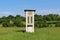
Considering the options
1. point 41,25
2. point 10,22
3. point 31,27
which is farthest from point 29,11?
point 10,22

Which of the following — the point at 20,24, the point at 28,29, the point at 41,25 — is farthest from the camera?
the point at 20,24

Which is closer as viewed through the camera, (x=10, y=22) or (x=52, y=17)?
(x=10, y=22)

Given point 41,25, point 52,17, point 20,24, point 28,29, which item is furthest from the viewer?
point 52,17

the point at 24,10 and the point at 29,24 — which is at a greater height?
the point at 24,10

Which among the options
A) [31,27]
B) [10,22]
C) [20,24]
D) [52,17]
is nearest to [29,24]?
[31,27]

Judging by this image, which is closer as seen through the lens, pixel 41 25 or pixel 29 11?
pixel 29 11

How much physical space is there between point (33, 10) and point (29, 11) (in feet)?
2.03

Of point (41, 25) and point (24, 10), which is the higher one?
point (24, 10)

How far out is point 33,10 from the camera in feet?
72.7

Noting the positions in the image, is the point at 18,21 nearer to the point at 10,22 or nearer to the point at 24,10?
the point at 10,22

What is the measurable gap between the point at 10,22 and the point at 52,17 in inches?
807

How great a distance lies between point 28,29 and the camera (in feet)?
72.5

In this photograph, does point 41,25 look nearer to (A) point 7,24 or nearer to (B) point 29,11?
(A) point 7,24

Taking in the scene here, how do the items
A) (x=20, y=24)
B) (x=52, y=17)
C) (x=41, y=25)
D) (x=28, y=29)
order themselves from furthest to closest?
(x=52, y=17), (x=20, y=24), (x=41, y=25), (x=28, y=29)
